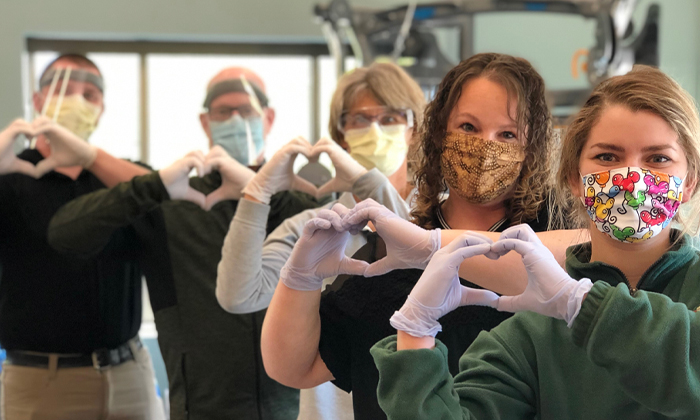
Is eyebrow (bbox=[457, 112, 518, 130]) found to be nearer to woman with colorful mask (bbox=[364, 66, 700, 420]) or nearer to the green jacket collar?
woman with colorful mask (bbox=[364, 66, 700, 420])

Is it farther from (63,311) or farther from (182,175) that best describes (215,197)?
(63,311)

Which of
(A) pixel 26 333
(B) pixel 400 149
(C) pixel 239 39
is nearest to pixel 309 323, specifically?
(B) pixel 400 149

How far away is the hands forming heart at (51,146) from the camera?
216 cm

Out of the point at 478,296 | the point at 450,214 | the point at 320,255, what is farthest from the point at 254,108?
the point at 478,296

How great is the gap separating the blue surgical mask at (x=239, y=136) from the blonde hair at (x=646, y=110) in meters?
1.23

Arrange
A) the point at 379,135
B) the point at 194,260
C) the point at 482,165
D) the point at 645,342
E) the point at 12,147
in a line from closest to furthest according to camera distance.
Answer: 1. the point at 645,342
2. the point at 482,165
3. the point at 379,135
4. the point at 194,260
5. the point at 12,147

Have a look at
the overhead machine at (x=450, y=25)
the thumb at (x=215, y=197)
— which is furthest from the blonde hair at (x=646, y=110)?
the overhead machine at (x=450, y=25)

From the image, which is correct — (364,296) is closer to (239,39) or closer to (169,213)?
(169,213)

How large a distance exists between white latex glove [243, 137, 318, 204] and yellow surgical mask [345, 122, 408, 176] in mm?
271

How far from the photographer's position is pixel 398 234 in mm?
1064

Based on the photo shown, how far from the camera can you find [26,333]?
2.33 meters

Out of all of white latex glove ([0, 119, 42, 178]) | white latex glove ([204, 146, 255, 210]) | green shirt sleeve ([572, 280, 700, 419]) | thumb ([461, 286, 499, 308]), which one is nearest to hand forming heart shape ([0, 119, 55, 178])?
white latex glove ([0, 119, 42, 178])

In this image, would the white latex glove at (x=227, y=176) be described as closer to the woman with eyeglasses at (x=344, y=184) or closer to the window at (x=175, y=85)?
the woman with eyeglasses at (x=344, y=184)

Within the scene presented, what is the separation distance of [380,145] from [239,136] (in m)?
0.54
